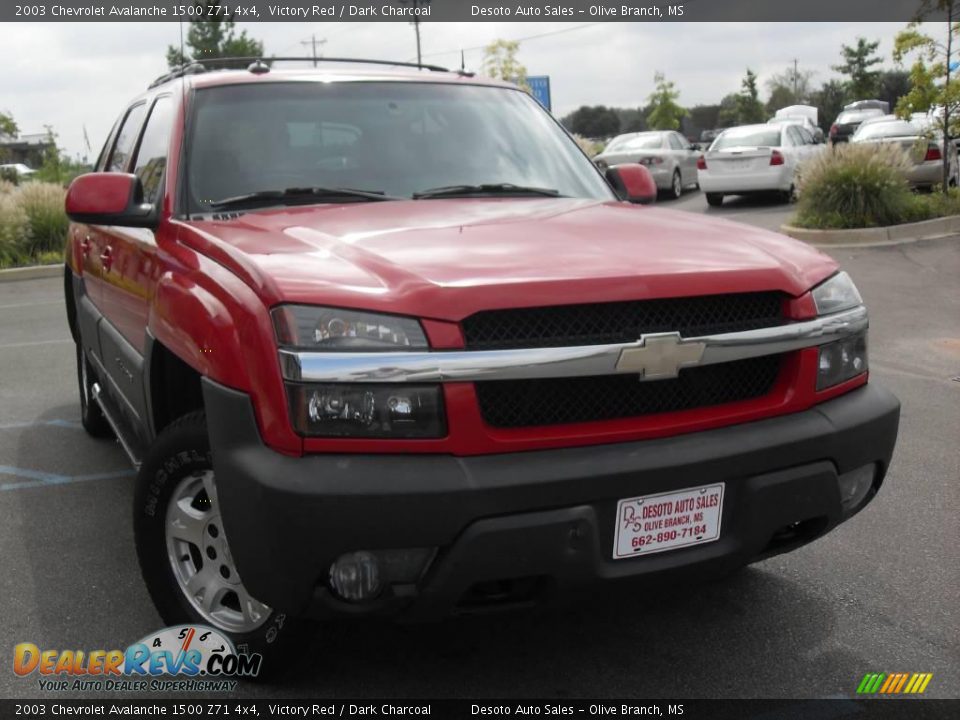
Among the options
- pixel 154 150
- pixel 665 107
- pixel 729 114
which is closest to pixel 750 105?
pixel 729 114

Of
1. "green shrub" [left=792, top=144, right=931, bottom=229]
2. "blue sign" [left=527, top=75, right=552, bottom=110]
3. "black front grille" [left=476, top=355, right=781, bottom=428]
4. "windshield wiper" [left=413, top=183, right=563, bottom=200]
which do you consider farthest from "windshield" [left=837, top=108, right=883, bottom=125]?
"black front grille" [left=476, top=355, right=781, bottom=428]

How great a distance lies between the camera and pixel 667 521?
8.86 ft

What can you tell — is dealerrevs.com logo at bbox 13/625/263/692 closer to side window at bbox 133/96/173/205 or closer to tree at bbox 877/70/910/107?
side window at bbox 133/96/173/205

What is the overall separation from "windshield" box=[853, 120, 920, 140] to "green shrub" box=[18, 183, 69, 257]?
14.9 m

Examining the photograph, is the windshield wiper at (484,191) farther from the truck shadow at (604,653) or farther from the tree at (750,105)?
the tree at (750,105)

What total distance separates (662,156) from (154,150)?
19.1 m

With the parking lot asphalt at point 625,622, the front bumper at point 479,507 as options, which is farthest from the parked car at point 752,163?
the front bumper at point 479,507

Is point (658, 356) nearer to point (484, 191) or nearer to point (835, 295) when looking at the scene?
point (835, 295)

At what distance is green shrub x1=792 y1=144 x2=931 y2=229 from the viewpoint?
1448cm

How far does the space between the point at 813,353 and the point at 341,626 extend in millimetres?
1762

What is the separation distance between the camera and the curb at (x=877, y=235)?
1396 centimetres

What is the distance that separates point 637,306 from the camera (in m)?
2.72

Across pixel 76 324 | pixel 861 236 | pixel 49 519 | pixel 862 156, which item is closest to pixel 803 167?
pixel 862 156

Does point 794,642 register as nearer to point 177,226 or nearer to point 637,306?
point 637,306
